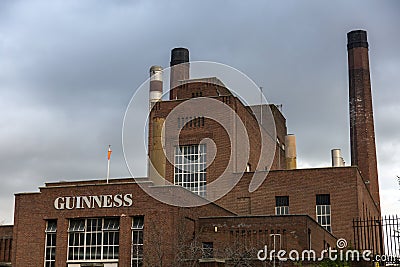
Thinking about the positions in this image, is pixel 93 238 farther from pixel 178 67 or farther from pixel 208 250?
pixel 178 67

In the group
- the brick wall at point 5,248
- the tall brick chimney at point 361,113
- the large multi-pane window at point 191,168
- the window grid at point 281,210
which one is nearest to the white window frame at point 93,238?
the brick wall at point 5,248

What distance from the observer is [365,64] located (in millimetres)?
54656

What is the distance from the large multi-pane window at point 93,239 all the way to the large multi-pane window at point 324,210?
1637 centimetres

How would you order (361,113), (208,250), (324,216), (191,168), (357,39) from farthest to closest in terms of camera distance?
(357,39) → (361,113) → (191,168) → (324,216) → (208,250)

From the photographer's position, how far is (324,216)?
4316cm

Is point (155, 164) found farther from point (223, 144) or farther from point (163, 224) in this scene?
point (163, 224)

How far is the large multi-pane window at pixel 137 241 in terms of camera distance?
31.6 metres

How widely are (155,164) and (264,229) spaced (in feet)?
33.8

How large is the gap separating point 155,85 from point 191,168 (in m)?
8.60

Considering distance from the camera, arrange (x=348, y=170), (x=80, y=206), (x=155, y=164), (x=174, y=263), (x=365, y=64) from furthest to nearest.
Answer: (x=365, y=64), (x=348, y=170), (x=155, y=164), (x=80, y=206), (x=174, y=263)

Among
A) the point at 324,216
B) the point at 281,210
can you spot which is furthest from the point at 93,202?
the point at 324,216

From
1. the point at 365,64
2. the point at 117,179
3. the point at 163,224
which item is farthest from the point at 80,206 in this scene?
the point at 365,64

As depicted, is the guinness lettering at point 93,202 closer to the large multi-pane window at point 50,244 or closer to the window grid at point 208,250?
the large multi-pane window at point 50,244

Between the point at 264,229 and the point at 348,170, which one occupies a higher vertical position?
the point at 348,170
